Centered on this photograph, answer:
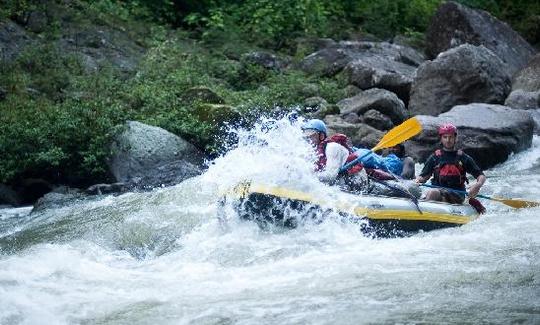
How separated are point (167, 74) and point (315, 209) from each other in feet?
26.1

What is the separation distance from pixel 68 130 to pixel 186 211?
3432mm

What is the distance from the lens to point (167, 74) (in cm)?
1389

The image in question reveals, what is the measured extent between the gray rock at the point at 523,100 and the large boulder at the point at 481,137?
90.7 inches

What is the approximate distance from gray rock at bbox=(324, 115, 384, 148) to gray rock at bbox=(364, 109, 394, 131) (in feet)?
1.72

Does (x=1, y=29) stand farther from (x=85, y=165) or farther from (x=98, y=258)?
(x=98, y=258)

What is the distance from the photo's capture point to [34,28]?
50.2 ft

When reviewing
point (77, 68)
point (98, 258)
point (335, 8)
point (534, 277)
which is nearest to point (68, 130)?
Result: point (77, 68)

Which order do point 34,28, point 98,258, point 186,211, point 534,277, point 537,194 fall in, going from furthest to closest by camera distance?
point 34,28, point 537,194, point 186,211, point 98,258, point 534,277

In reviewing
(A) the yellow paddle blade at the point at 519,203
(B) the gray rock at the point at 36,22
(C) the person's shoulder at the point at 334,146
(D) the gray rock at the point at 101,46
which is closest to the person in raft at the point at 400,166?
(A) the yellow paddle blade at the point at 519,203

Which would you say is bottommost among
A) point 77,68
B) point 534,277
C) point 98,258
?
point 98,258

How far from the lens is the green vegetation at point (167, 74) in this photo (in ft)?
35.8

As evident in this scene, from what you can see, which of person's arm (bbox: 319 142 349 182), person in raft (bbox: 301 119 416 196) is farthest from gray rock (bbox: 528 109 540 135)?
person's arm (bbox: 319 142 349 182)

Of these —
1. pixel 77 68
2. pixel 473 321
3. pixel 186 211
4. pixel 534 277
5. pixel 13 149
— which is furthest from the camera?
pixel 77 68

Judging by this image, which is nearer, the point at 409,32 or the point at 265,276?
the point at 265,276
